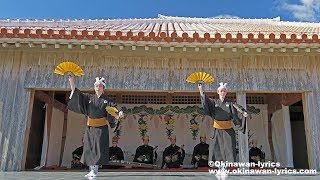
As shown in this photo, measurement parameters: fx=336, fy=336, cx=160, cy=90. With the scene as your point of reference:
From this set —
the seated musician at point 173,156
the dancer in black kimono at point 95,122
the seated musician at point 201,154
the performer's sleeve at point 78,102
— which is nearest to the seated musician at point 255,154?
the seated musician at point 201,154

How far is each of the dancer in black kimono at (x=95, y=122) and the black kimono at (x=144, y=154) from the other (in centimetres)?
405

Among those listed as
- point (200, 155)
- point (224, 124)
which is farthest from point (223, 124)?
point (200, 155)

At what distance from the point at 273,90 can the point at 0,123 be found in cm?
549

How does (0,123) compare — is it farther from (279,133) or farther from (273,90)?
(279,133)

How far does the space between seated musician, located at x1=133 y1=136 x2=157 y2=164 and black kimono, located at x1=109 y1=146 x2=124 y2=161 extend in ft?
1.32

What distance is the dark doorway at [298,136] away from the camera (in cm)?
1002

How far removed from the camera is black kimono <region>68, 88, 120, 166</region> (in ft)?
16.9

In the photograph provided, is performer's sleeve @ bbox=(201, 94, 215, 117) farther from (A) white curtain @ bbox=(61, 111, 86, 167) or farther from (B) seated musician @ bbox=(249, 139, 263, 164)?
(A) white curtain @ bbox=(61, 111, 86, 167)

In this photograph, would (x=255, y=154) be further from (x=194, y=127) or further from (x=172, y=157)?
A: (x=172, y=157)

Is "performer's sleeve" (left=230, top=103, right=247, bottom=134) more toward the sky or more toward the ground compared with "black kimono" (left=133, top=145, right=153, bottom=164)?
more toward the sky

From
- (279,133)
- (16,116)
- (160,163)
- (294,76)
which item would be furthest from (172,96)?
(16,116)

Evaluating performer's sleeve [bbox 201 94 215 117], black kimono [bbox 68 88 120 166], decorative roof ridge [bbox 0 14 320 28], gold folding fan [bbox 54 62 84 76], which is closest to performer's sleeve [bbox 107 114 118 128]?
black kimono [bbox 68 88 120 166]

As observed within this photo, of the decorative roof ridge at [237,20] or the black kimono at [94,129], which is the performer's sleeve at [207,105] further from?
the decorative roof ridge at [237,20]

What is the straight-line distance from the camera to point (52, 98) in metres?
9.01
